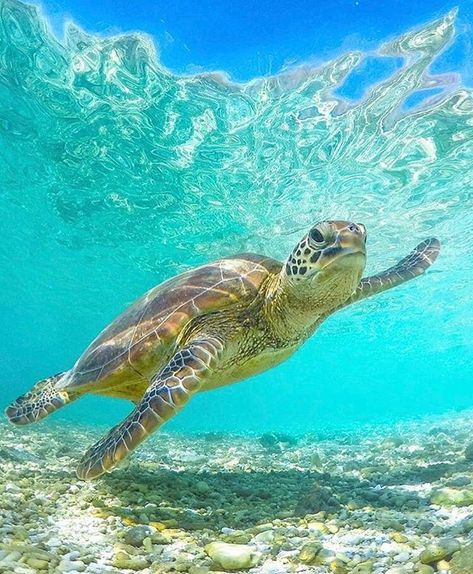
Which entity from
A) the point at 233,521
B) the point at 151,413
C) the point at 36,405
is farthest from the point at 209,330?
the point at 36,405

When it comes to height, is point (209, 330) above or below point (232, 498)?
above

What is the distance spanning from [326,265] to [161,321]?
1917 millimetres

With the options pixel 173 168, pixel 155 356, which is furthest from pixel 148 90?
pixel 155 356

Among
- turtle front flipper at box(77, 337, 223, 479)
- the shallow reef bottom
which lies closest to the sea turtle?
turtle front flipper at box(77, 337, 223, 479)

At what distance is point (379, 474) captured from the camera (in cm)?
551

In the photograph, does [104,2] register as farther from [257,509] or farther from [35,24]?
[257,509]

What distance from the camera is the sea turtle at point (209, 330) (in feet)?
12.2

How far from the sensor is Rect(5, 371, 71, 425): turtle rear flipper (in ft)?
19.4

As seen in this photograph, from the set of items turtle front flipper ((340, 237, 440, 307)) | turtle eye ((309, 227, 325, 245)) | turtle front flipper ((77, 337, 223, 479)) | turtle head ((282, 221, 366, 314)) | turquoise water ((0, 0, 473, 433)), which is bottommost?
turtle front flipper ((77, 337, 223, 479))

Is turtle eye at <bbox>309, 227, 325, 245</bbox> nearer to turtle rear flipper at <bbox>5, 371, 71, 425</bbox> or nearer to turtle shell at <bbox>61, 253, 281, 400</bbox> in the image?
turtle shell at <bbox>61, 253, 281, 400</bbox>

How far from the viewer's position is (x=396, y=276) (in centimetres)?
627

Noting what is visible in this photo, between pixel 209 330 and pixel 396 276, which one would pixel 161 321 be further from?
pixel 396 276

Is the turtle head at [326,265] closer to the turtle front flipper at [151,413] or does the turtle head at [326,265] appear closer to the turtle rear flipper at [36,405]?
the turtle front flipper at [151,413]

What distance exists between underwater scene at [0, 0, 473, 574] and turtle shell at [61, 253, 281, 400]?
32mm
